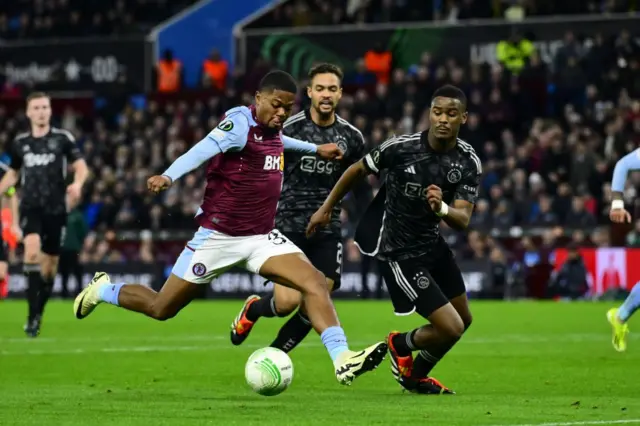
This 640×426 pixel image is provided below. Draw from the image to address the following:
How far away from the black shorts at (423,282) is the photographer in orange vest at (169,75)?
25.7m

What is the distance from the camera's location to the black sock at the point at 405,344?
10.4 meters

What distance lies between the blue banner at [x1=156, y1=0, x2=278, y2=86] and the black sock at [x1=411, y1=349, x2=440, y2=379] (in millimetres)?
27683

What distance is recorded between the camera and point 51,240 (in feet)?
53.7

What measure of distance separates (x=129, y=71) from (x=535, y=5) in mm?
11775

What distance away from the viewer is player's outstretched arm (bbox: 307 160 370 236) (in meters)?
10.5

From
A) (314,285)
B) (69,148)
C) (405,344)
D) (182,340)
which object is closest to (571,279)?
(182,340)

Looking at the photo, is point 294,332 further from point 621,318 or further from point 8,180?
point 8,180

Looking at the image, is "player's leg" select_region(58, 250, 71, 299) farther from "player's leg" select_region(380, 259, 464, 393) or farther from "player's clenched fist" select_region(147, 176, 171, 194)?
"player's clenched fist" select_region(147, 176, 171, 194)

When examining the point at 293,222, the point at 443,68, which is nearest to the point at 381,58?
the point at 443,68

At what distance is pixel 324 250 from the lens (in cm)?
1205

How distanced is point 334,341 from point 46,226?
7.65 meters

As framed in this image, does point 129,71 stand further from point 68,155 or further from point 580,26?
point 68,155

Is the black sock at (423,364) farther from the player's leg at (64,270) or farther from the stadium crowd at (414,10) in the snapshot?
the stadium crowd at (414,10)

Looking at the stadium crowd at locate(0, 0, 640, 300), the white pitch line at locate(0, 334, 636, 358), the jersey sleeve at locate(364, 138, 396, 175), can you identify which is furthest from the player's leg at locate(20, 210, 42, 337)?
the stadium crowd at locate(0, 0, 640, 300)
